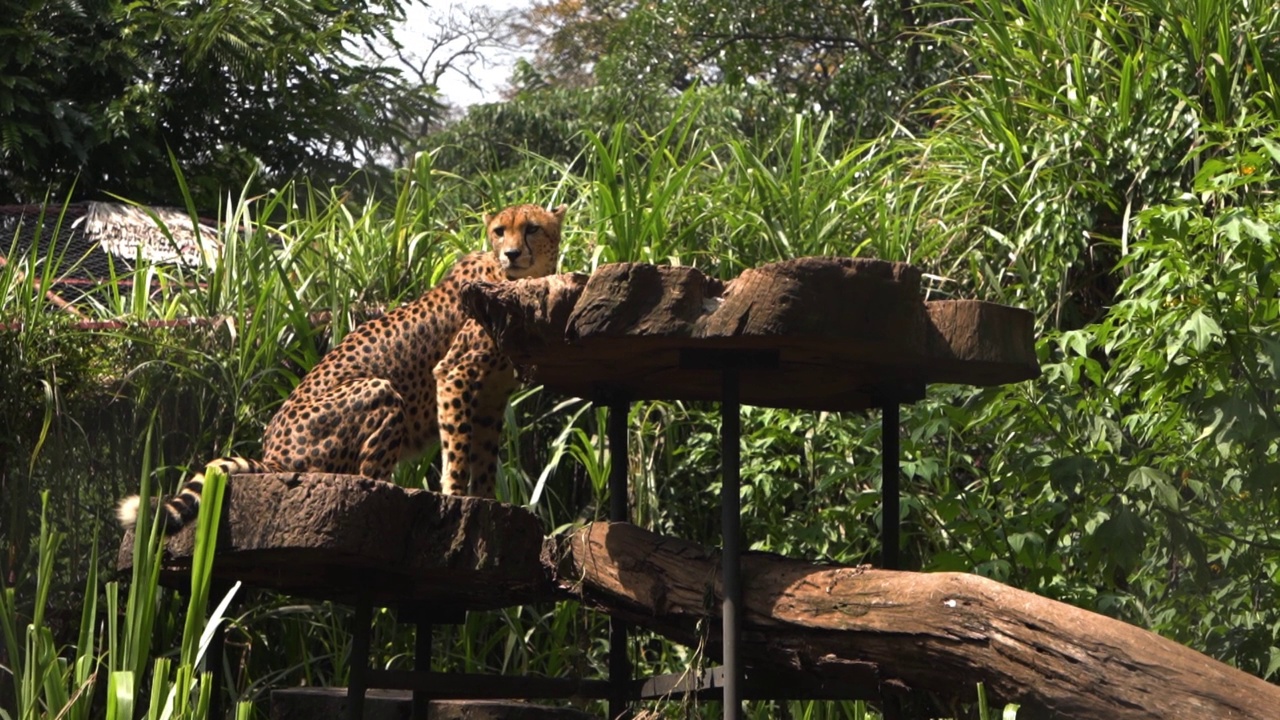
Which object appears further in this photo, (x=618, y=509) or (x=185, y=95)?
(x=185, y=95)

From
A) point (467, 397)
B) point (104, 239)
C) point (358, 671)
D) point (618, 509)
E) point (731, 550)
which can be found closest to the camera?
point (731, 550)

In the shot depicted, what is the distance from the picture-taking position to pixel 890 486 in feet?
10.7

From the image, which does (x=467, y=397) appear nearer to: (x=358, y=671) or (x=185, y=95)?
(x=358, y=671)

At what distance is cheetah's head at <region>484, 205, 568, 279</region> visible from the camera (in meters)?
4.00

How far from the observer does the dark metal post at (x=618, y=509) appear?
3.55 metres

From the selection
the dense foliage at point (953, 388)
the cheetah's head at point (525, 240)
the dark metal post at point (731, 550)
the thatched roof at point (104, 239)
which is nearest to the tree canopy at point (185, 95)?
the thatched roof at point (104, 239)

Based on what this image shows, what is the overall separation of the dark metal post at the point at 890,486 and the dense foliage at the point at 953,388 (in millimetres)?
568

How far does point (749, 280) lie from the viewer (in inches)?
103

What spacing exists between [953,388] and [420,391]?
1661mm

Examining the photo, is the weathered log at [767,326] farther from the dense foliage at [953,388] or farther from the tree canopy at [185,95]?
the tree canopy at [185,95]

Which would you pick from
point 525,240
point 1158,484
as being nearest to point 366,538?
point 525,240

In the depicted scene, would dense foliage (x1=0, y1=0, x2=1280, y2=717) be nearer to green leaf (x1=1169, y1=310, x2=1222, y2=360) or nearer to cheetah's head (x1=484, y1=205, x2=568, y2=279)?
green leaf (x1=1169, y1=310, x2=1222, y2=360)

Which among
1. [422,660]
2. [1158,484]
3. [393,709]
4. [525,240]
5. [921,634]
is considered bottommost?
[393,709]

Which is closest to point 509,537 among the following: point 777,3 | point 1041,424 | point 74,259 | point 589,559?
point 589,559
